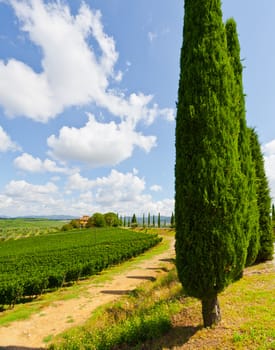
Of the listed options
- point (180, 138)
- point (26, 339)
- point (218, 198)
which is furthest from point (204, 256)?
point (26, 339)

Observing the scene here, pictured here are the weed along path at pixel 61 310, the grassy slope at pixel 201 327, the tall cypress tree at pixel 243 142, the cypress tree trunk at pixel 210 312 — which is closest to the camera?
the grassy slope at pixel 201 327

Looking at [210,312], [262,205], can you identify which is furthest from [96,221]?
[210,312]

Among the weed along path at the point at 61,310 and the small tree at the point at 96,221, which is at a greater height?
the small tree at the point at 96,221

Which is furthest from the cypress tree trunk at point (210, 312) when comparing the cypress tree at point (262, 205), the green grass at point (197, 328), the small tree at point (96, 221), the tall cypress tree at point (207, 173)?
the small tree at point (96, 221)

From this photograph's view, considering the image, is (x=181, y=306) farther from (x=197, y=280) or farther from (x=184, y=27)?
(x=184, y=27)

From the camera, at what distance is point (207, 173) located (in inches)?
227

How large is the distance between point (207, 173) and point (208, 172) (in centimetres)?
3

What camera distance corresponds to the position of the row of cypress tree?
5.64 metres

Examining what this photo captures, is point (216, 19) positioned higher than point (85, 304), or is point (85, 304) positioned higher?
point (216, 19)

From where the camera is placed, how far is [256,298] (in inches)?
294

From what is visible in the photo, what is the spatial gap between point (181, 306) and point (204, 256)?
3.16 meters

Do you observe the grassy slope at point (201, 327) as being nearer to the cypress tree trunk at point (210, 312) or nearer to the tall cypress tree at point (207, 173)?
the cypress tree trunk at point (210, 312)

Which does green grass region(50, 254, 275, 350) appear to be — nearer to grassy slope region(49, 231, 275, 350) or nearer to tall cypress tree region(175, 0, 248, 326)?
grassy slope region(49, 231, 275, 350)

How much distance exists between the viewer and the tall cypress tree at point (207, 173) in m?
5.63
